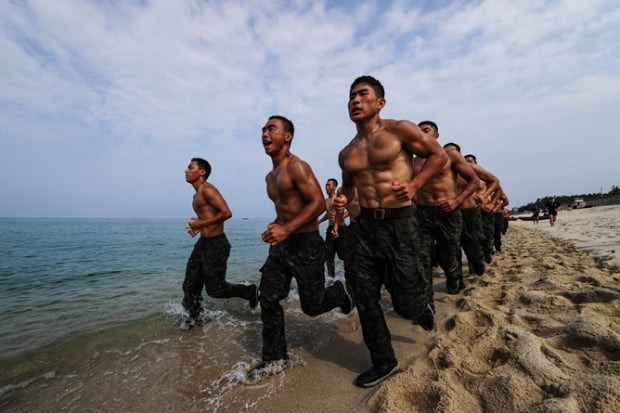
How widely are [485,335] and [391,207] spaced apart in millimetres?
1461

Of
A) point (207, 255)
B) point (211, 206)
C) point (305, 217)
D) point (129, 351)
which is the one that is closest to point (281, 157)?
point (305, 217)

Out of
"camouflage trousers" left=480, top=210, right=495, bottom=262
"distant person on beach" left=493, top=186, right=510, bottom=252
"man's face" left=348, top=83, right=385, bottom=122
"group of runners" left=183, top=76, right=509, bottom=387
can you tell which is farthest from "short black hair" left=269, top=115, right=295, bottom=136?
"distant person on beach" left=493, top=186, right=510, bottom=252

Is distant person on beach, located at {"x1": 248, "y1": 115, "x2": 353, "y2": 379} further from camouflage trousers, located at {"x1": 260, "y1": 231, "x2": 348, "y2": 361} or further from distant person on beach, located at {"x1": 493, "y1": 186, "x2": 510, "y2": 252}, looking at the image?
distant person on beach, located at {"x1": 493, "y1": 186, "x2": 510, "y2": 252}

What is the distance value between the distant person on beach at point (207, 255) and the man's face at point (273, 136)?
1850mm

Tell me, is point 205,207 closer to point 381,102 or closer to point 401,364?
point 381,102

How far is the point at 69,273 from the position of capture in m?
11.0

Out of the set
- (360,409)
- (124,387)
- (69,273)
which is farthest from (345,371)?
(69,273)

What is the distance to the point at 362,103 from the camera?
110 inches

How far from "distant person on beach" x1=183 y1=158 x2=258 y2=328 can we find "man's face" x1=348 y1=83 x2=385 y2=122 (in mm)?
2930

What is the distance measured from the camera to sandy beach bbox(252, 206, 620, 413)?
1.80 metres

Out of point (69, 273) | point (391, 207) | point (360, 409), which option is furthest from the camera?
point (69, 273)

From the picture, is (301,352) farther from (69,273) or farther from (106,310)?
(69,273)

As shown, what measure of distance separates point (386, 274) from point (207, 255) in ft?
10.2

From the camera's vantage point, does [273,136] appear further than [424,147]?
Yes
